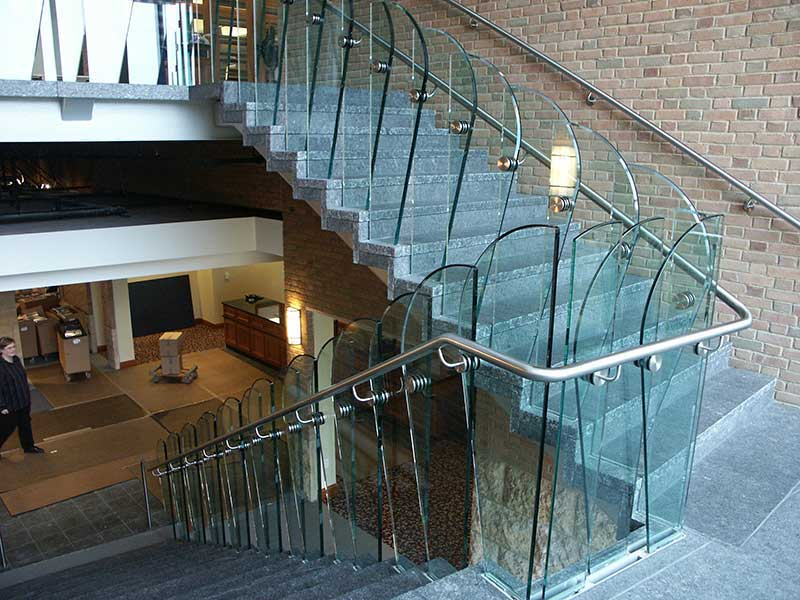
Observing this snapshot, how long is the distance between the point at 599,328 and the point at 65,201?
25.1ft

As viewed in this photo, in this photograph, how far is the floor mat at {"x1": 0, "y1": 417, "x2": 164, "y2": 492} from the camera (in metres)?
8.19

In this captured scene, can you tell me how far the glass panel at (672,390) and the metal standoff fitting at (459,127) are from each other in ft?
5.75

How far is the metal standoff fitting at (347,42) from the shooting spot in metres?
4.51

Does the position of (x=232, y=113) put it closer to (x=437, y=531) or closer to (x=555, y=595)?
(x=437, y=531)

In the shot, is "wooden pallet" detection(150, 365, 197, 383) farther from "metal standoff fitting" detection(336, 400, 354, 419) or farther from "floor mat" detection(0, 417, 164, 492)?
"metal standoff fitting" detection(336, 400, 354, 419)

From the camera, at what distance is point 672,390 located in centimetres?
263

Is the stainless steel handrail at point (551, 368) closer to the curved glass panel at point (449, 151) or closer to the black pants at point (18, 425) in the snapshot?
the curved glass panel at point (449, 151)

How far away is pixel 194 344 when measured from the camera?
13.7 m

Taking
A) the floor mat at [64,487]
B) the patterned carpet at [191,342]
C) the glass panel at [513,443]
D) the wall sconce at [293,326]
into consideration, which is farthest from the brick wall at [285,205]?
the glass panel at [513,443]

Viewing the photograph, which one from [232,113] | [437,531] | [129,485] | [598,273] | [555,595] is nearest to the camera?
[555,595]

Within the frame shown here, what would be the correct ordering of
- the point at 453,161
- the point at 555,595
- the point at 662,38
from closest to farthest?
1. the point at 555,595
2. the point at 453,161
3. the point at 662,38

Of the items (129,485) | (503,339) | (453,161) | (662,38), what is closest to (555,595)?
(503,339)

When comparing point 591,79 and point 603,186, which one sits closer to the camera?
point 603,186

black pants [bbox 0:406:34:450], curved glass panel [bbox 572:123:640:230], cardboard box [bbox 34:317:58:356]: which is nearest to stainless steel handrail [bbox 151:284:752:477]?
curved glass panel [bbox 572:123:640:230]
